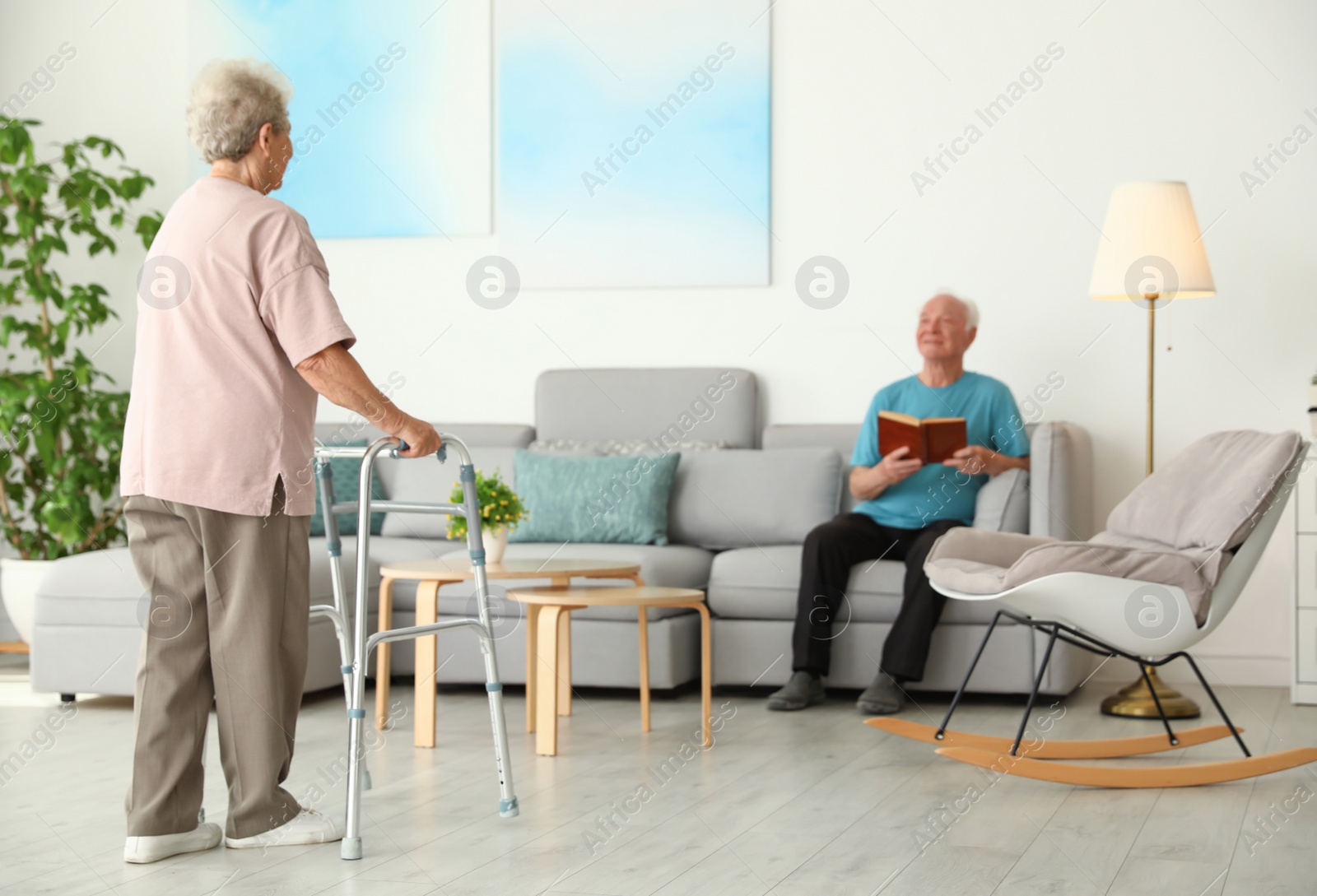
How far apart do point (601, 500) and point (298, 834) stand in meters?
1.93

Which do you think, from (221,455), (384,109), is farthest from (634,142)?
(221,455)

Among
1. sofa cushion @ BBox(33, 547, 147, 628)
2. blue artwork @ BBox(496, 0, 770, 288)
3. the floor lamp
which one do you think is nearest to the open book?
the floor lamp

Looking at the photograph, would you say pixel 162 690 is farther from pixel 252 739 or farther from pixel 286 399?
pixel 286 399

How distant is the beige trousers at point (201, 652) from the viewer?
224 centimetres

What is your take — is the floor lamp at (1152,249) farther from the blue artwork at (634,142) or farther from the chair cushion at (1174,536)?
the blue artwork at (634,142)

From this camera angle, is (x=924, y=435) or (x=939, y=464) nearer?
(x=924, y=435)

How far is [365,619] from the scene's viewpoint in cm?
222

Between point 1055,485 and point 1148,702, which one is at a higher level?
point 1055,485

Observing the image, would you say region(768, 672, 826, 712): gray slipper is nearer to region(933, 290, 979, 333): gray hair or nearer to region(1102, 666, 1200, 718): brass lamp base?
region(1102, 666, 1200, 718): brass lamp base

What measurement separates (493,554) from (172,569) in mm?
1285

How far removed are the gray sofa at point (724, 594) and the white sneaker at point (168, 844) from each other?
1.36 meters

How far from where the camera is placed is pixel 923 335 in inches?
161

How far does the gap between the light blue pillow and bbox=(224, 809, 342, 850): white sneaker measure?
1814 mm

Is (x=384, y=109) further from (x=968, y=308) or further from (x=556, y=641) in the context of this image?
(x=556, y=641)
